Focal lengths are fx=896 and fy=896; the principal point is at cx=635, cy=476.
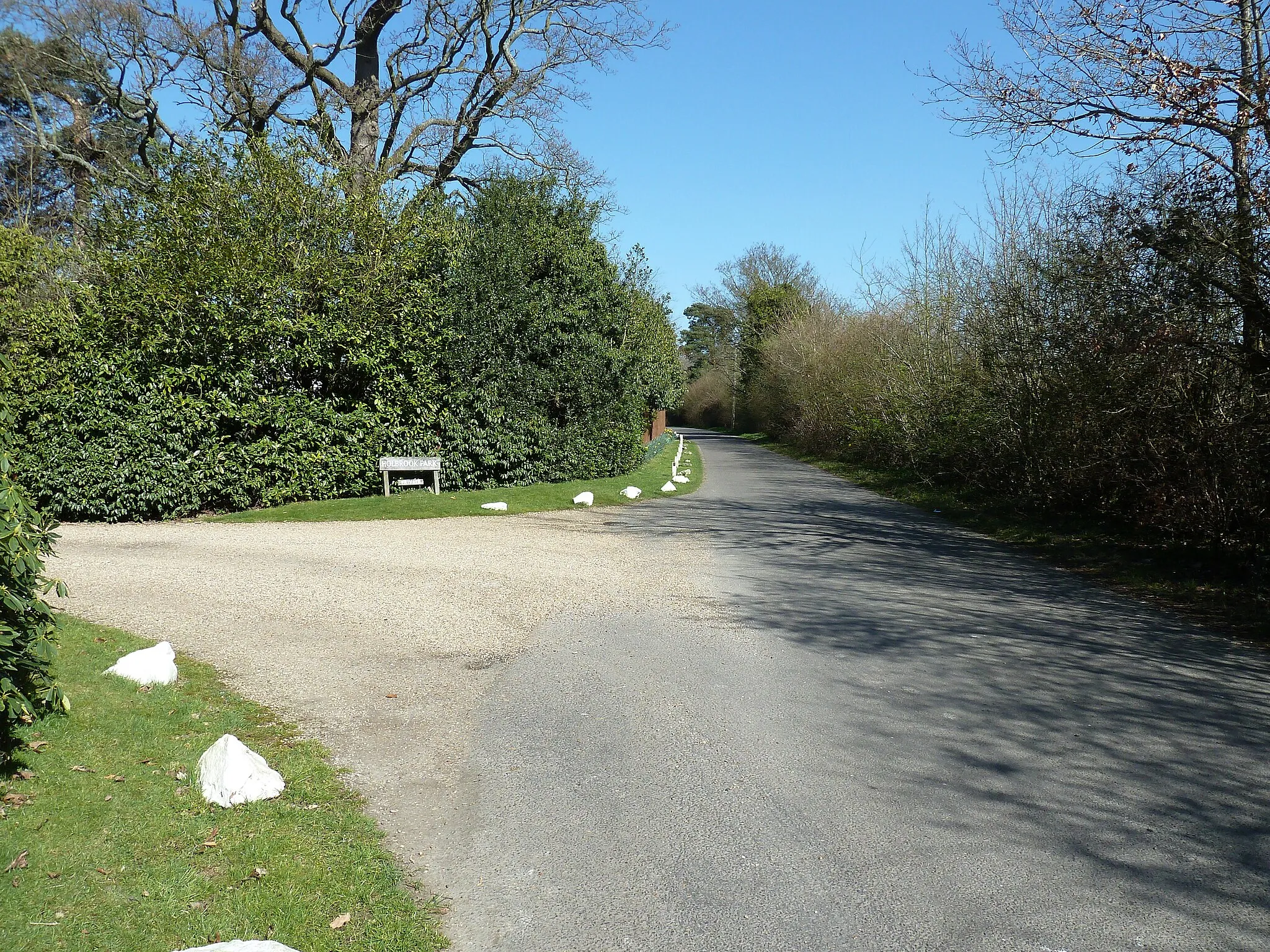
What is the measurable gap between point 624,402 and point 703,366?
6085cm

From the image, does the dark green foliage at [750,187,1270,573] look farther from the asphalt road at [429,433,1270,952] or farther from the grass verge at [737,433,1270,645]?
the asphalt road at [429,433,1270,952]

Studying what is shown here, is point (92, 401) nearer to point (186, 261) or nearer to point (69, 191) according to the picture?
point (186, 261)

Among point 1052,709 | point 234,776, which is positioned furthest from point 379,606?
point 1052,709

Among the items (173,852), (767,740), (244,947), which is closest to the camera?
(244,947)

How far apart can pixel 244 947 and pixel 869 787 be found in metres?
3.02

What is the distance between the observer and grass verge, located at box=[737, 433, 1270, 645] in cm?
838

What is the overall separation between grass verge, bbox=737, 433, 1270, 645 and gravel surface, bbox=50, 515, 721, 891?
4.77 metres

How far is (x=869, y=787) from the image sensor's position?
4582 mm

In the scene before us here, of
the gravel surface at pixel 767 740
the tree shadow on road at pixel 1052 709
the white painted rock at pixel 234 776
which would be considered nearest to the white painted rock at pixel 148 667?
the gravel surface at pixel 767 740

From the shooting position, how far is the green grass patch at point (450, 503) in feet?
48.6

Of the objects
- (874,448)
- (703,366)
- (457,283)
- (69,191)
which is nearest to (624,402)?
(457,283)

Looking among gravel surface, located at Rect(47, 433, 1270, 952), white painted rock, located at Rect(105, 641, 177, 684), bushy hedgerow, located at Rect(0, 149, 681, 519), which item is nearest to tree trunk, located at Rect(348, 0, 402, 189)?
bushy hedgerow, located at Rect(0, 149, 681, 519)

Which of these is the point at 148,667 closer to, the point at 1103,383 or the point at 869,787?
the point at 869,787

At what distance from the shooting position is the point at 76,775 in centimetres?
426
